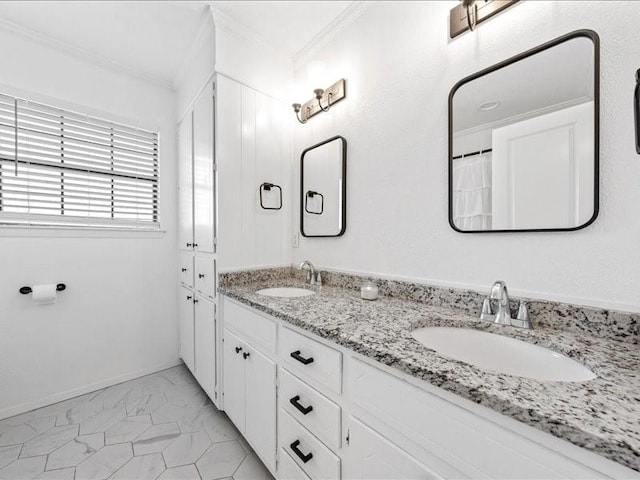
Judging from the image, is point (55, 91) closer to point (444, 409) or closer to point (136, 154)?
point (136, 154)

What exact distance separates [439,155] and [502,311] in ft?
2.27

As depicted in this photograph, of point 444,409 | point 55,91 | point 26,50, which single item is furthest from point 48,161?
point 444,409

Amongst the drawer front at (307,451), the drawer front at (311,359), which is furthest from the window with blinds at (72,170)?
the drawer front at (307,451)

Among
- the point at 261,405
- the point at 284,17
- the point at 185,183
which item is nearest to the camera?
the point at 261,405

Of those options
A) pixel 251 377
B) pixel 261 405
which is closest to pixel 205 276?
pixel 251 377

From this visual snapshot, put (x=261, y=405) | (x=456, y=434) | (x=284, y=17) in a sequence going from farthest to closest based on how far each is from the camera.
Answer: (x=284, y=17), (x=261, y=405), (x=456, y=434)

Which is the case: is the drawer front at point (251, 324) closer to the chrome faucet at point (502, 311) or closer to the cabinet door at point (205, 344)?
the cabinet door at point (205, 344)

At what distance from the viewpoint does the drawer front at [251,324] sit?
1.21 metres

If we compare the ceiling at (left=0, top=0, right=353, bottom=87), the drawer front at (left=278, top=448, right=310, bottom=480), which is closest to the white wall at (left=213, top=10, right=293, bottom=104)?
the ceiling at (left=0, top=0, right=353, bottom=87)

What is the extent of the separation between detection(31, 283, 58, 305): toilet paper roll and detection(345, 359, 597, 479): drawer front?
2.16 meters

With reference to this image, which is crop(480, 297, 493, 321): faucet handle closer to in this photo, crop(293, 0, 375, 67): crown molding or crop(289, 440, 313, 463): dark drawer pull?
crop(289, 440, 313, 463): dark drawer pull

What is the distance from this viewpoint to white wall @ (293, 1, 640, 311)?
0.82 meters

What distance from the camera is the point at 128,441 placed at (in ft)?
5.13

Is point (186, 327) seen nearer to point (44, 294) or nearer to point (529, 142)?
point (44, 294)
